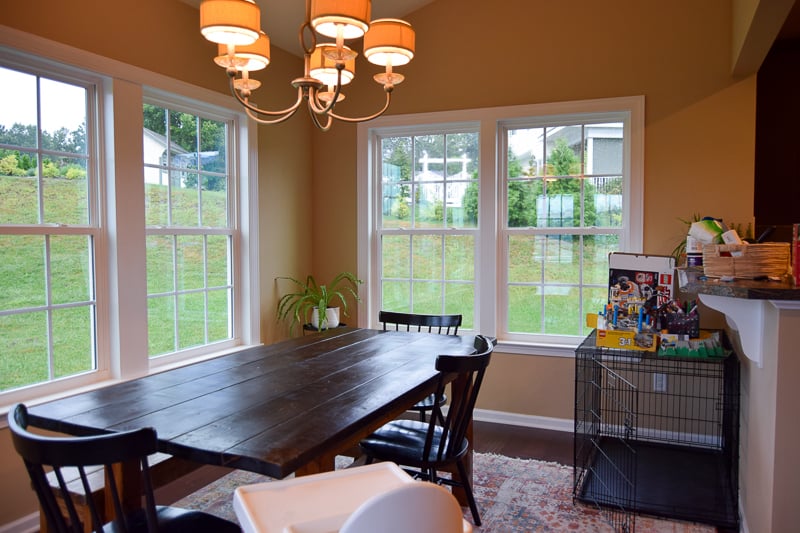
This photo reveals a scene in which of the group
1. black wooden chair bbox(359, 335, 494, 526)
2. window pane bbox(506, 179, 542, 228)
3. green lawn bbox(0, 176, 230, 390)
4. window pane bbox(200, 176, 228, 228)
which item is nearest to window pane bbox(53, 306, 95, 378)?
green lawn bbox(0, 176, 230, 390)

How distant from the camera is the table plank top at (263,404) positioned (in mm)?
1499

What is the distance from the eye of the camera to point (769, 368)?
1942mm

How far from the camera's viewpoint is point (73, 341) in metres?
2.81

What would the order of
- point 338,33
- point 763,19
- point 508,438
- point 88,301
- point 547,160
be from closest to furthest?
point 338,33 → point 763,19 → point 88,301 → point 508,438 → point 547,160

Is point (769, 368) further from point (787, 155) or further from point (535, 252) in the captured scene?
point (787, 155)

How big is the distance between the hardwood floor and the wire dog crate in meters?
0.12

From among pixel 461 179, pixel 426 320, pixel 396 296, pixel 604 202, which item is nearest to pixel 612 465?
pixel 426 320

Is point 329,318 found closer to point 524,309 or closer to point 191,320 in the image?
point 191,320

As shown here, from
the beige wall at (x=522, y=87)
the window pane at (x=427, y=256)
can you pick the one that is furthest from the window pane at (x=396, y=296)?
the beige wall at (x=522, y=87)

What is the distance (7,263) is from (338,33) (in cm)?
181

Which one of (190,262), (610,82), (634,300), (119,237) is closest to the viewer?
(119,237)

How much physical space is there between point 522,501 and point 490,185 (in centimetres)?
212

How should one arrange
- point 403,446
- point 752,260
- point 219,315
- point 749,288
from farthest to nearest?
point 219,315 < point 403,446 < point 752,260 < point 749,288

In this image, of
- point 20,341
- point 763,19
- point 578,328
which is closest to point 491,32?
point 763,19
